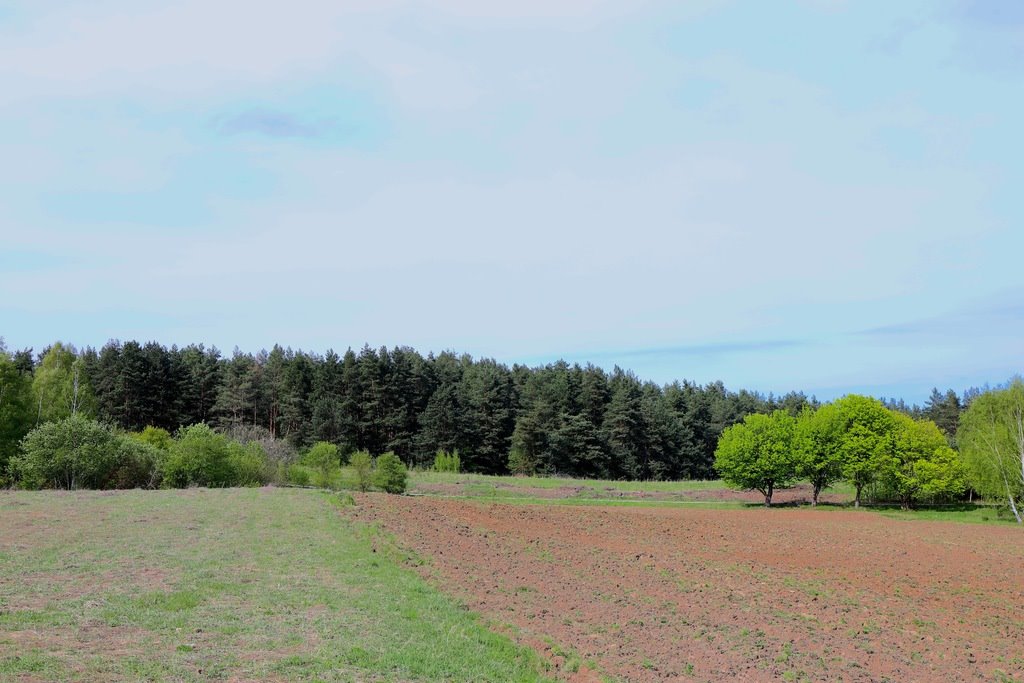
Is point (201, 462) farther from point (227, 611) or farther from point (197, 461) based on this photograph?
point (227, 611)

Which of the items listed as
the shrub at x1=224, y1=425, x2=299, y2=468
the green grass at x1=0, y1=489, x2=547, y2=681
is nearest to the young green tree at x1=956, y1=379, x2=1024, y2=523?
the green grass at x1=0, y1=489, x2=547, y2=681

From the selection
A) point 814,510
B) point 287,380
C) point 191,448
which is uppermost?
point 287,380

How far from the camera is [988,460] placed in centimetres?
5609

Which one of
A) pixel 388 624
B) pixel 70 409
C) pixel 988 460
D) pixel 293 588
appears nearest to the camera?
pixel 388 624

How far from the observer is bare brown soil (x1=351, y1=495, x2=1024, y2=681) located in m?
15.3

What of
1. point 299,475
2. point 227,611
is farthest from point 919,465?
point 227,611

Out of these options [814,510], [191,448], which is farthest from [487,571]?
[814,510]

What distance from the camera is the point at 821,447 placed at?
221 feet

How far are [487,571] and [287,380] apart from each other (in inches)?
3046

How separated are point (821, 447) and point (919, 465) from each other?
8.39m

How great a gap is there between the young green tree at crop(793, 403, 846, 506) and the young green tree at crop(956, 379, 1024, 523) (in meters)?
10.5

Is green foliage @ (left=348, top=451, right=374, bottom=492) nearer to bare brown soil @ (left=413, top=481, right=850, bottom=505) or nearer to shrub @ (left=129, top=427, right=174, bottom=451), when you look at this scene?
bare brown soil @ (left=413, top=481, right=850, bottom=505)

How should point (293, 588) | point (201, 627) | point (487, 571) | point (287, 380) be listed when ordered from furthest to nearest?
1. point (287, 380)
2. point (487, 571)
3. point (293, 588)
4. point (201, 627)

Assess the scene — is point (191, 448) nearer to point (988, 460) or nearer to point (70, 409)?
point (70, 409)
